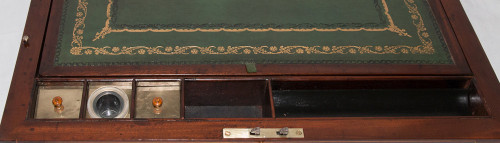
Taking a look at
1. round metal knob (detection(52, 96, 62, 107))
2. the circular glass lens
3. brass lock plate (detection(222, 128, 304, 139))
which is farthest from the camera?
the circular glass lens

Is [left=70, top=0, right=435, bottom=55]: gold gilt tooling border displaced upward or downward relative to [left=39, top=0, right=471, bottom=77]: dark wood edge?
upward

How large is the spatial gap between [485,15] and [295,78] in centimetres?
144

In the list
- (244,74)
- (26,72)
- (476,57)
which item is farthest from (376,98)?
(26,72)

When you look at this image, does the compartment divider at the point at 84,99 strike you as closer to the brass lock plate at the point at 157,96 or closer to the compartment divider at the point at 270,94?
the brass lock plate at the point at 157,96

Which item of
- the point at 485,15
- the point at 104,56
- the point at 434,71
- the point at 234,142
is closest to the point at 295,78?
the point at 234,142

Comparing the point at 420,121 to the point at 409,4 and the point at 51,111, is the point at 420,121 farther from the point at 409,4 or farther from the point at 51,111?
the point at 51,111

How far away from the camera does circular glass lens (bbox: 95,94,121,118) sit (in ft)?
7.36

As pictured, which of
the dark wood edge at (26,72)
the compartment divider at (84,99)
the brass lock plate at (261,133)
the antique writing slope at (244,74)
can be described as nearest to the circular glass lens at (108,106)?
the antique writing slope at (244,74)

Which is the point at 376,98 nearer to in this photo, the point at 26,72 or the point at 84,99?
the point at 84,99

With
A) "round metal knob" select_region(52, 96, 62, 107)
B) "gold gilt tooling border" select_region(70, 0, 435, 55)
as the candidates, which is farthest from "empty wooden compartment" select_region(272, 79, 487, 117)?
"round metal knob" select_region(52, 96, 62, 107)

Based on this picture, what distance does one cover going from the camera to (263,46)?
91.0 inches

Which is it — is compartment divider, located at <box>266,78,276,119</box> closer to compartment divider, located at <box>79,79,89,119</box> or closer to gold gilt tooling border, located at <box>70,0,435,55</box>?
gold gilt tooling border, located at <box>70,0,435,55</box>

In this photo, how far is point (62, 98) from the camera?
2.20m

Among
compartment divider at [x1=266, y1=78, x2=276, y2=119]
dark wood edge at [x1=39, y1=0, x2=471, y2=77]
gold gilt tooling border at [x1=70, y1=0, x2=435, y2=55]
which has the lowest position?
compartment divider at [x1=266, y1=78, x2=276, y2=119]
